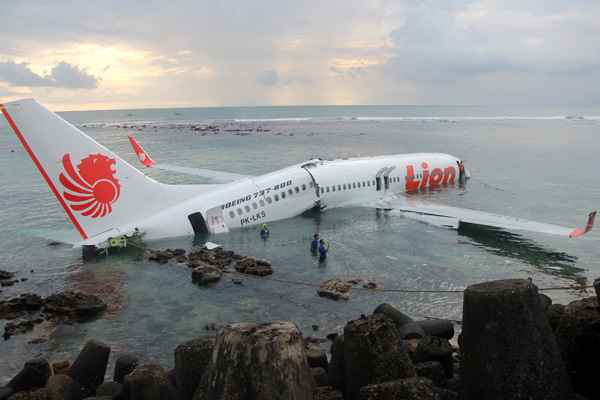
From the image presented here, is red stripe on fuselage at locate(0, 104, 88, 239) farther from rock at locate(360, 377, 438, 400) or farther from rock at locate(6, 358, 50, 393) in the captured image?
rock at locate(360, 377, 438, 400)

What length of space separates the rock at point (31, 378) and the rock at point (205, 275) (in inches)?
410

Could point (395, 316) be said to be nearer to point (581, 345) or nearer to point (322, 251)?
point (581, 345)

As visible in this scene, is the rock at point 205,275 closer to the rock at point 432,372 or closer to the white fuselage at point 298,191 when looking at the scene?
the white fuselage at point 298,191

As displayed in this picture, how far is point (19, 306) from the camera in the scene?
20469 mm

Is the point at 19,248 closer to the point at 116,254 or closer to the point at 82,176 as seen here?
the point at 116,254

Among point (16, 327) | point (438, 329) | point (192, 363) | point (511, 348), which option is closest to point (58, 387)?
point (192, 363)

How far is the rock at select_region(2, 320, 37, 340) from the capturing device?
712 inches

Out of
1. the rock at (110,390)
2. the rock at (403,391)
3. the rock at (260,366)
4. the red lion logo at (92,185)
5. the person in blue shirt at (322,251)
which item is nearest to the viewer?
the rock at (260,366)

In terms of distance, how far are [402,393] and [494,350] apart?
1802 millimetres

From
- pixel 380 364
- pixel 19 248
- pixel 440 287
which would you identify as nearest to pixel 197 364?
pixel 380 364

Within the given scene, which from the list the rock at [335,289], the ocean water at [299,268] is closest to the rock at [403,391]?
the ocean water at [299,268]

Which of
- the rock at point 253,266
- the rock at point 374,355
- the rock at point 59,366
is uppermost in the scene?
the rock at point 374,355

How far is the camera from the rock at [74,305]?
19750mm

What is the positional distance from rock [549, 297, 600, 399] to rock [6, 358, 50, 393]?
41.0 feet
